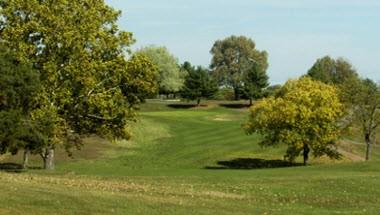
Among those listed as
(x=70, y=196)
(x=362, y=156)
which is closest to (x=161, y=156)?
(x=362, y=156)

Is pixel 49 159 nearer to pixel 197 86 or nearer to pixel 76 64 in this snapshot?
pixel 76 64

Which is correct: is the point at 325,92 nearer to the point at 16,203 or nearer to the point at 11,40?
the point at 11,40

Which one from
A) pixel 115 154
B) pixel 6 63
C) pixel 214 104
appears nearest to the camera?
pixel 6 63

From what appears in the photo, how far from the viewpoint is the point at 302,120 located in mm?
60594

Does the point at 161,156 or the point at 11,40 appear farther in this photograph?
the point at 161,156

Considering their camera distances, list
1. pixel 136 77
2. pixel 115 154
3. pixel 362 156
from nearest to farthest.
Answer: pixel 136 77 < pixel 115 154 < pixel 362 156

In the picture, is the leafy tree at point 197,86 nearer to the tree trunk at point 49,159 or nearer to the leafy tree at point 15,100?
the tree trunk at point 49,159

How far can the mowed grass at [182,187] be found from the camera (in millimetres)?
19062

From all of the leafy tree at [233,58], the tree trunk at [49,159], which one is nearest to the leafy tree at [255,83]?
the leafy tree at [233,58]

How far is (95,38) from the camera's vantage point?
46156 millimetres

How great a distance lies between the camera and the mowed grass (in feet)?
62.5

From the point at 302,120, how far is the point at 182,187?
3248cm

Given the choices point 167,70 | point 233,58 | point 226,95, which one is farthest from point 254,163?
point 233,58

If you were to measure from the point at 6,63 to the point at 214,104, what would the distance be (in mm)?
Answer: 91330
